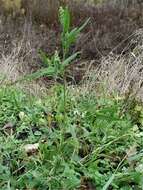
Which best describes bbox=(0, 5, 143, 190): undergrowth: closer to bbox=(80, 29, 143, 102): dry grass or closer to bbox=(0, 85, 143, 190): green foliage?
bbox=(0, 85, 143, 190): green foliage

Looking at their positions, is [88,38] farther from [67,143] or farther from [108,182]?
[108,182]

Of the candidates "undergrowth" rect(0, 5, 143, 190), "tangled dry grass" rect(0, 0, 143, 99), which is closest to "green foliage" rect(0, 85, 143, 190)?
"undergrowth" rect(0, 5, 143, 190)

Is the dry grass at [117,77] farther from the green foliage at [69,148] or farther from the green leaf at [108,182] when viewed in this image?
the green leaf at [108,182]

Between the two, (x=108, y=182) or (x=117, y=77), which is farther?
(x=117, y=77)

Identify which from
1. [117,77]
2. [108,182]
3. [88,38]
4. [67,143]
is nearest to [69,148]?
[67,143]

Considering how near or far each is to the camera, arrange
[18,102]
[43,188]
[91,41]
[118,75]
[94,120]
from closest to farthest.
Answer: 1. [43,188]
2. [94,120]
3. [18,102]
4. [118,75]
5. [91,41]

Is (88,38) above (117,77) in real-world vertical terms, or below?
below

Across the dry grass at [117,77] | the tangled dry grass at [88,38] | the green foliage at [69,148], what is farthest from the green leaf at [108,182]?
the tangled dry grass at [88,38]

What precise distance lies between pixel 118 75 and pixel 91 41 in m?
2.47

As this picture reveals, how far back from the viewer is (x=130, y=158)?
2428mm

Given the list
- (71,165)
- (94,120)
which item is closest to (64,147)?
(71,165)

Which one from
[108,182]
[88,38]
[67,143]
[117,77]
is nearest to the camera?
[108,182]

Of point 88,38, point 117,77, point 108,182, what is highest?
point 108,182

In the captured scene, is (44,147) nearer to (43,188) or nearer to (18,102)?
(43,188)
